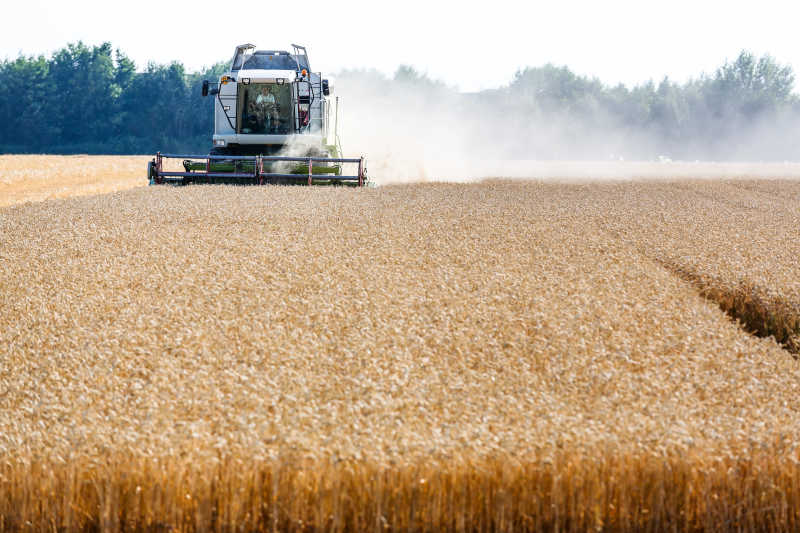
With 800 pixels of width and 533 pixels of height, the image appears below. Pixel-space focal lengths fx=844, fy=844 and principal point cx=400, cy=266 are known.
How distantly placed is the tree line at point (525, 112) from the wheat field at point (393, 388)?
209 feet

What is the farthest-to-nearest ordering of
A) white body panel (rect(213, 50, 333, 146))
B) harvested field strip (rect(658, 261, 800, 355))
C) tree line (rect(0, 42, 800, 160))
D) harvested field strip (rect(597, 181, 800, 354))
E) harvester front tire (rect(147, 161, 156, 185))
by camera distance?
tree line (rect(0, 42, 800, 160)), white body panel (rect(213, 50, 333, 146)), harvester front tire (rect(147, 161, 156, 185)), harvested field strip (rect(597, 181, 800, 354)), harvested field strip (rect(658, 261, 800, 355))

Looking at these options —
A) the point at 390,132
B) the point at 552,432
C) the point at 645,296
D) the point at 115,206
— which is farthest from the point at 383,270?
the point at 390,132

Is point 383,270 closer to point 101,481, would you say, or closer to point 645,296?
point 645,296

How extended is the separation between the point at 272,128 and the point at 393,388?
15054 millimetres

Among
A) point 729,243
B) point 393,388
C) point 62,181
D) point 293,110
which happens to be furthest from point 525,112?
point 393,388

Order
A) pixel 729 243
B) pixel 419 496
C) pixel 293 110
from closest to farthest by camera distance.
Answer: pixel 419 496 < pixel 729 243 < pixel 293 110

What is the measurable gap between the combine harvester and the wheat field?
8.52 meters

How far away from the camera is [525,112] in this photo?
251ft

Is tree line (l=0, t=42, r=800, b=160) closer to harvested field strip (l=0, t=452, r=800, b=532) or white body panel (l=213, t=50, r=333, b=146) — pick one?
white body panel (l=213, t=50, r=333, b=146)

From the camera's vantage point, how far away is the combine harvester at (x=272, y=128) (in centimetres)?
1812

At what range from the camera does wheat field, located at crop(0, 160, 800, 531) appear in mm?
3559

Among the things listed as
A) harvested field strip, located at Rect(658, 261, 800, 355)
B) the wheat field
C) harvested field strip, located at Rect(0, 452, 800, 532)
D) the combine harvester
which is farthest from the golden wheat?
harvested field strip, located at Rect(0, 452, 800, 532)

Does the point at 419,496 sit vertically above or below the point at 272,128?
below

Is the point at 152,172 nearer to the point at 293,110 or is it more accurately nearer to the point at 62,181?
the point at 293,110
